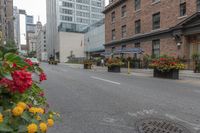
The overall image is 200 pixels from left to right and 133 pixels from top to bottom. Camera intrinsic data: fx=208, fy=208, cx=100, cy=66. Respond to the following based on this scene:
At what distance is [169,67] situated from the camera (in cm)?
1459

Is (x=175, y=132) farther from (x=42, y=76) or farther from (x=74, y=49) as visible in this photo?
(x=74, y=49)

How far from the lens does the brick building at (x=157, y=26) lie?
2075 centimetres

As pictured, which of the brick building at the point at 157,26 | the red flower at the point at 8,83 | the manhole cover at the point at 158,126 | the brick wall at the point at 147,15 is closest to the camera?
the red flower at the point at 8,83

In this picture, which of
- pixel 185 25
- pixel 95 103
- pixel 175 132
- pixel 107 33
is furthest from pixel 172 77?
pixel 107 33

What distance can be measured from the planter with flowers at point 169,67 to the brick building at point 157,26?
6869 mm

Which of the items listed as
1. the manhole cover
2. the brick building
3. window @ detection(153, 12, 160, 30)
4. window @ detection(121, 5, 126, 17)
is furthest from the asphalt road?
window @ detection(121, 5, 126, 17)

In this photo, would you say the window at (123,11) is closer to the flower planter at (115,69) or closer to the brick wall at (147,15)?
the brick wall at (147,15)

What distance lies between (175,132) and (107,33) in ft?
120

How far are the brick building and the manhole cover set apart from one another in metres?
17.0

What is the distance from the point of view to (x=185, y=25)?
20.8m

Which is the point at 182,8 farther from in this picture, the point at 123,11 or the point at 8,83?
the point at 8,83

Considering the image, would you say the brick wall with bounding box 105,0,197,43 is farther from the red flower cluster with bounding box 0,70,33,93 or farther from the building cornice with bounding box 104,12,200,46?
the red flower cluster with bounding box 0,70,33,93

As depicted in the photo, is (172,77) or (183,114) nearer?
(183,114)

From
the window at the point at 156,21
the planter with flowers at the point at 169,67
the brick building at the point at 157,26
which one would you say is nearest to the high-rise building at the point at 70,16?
the brick building at the point at 157,26
